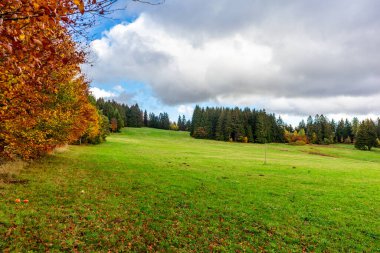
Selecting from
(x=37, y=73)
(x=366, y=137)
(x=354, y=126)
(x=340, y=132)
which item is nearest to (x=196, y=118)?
(x=366, y=137)

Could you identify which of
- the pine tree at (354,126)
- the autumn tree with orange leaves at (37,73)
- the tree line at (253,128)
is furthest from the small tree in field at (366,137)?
the autumn tree with orange leaves at (37,73)

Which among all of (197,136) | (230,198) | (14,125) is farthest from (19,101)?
(197,136)

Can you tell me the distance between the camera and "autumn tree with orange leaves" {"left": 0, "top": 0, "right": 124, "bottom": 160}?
3.79m

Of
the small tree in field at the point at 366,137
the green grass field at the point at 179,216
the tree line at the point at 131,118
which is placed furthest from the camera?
the tree line at the point at 131,118

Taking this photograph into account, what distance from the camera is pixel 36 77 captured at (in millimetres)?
5988

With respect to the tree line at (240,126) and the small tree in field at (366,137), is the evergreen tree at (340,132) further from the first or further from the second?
the small tree in field at (366,137)

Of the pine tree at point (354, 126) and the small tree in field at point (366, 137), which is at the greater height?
the pine tree at point (354, 126)

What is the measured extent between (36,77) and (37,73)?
985 mm

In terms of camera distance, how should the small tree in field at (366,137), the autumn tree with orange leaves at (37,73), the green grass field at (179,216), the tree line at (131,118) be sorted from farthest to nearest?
the tree line at (131,118)
the small tree in field at (366,137)
the green grass field at (179,216)
the autumn tree with orange leaves at (37,73)

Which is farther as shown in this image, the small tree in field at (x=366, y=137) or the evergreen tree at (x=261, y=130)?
the evergreen tree at (x=261, y=130)

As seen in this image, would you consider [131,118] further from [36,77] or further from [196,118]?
[36,77]

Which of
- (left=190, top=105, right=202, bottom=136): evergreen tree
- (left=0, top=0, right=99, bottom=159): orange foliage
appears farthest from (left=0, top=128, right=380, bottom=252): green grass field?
(left=190, top=105, right=202, bottom=136): evergreen tree

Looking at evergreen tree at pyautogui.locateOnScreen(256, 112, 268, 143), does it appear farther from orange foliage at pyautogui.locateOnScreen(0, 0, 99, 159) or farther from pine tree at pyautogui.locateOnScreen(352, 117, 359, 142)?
orange foliage at pyautogui.locateOnScreen(0, 0, 99, 159)

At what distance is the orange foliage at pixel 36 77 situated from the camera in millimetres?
3801
